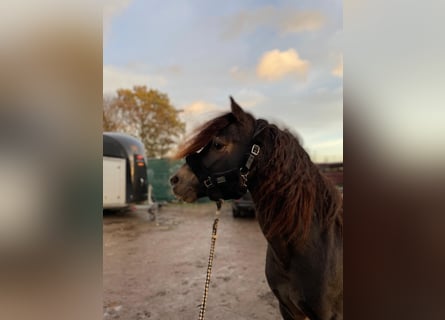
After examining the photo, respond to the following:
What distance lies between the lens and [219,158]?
100cm

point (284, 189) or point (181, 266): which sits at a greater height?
point (284, 189)

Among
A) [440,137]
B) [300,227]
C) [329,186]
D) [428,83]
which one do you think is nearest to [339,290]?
[300,227]

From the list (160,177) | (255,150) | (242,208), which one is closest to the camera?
(255,150)

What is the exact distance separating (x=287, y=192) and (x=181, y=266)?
633mm

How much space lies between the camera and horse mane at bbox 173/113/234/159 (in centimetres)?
102

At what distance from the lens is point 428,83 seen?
750 millimetres

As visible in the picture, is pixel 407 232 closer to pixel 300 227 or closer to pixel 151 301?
pixel 300 227

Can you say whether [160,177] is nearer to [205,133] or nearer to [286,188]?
[205,133]

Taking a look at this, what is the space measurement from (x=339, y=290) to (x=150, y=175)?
85cm

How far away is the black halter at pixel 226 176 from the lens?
3.19 ft

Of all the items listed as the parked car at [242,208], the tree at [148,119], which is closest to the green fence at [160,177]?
the tree at [148,119]

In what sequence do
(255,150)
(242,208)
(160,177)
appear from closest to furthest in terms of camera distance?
(255,150) → (160,177) → (242,208)

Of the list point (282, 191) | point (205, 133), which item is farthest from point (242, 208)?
point (205, 133)

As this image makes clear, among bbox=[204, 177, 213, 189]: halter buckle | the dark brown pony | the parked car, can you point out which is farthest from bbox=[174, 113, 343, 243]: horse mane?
the parked car
